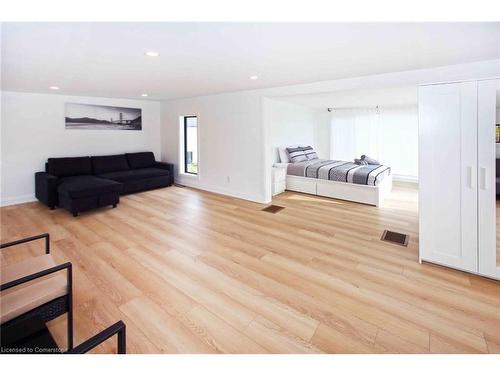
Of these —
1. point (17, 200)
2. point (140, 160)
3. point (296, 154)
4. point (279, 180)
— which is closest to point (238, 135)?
point (279, 180)

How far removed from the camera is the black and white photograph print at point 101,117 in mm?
5609

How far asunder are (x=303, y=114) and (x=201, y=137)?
2.94 m

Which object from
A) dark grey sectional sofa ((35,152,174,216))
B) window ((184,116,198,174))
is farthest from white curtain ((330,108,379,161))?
dark grey sectional sofa ((35,152,174,216))

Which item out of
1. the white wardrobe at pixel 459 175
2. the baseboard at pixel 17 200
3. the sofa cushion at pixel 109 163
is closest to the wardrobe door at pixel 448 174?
the white wardrobe at pixel 459 175

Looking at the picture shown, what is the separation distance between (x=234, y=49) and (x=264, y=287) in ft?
7.16

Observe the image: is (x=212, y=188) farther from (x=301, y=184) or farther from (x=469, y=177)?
(x=469, y=177)

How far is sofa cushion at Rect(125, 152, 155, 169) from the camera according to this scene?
21.0 feet

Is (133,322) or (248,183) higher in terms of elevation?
(248,183)

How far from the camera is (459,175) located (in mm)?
2523

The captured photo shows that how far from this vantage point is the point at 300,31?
6.47 feet

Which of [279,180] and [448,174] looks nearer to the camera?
[448,174]

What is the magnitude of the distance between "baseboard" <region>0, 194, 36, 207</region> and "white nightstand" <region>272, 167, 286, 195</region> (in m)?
4.91

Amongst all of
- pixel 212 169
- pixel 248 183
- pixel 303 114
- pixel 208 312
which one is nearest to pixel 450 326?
pixel 208 312
